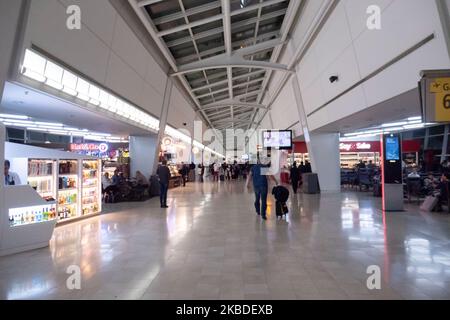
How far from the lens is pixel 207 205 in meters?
11.2

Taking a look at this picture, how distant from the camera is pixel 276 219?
8.00 metres

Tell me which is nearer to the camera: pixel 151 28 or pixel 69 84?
pixel 69 84

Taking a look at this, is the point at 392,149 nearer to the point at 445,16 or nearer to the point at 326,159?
the point at 445,16

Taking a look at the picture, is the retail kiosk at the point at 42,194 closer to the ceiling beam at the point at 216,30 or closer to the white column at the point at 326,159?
the ceiling beam at the point at 216,30

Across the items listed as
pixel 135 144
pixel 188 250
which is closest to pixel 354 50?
pixel 188 250

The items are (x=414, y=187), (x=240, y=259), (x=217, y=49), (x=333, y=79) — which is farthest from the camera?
(x=217, y=49)

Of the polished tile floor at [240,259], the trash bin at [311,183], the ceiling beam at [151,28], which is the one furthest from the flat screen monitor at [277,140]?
the polished tile floor at [240,259]

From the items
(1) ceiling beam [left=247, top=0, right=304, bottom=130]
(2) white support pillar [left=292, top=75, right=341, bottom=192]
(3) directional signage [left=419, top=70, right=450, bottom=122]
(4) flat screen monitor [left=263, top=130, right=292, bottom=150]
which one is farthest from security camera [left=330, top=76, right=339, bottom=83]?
(3) directional signage [left=419, top=70, right=450, bottom=122]

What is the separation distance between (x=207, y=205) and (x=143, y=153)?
620 centimetres

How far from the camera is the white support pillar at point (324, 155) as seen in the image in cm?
1555

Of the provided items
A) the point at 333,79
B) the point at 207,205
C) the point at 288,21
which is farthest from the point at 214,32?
the point at 207,205

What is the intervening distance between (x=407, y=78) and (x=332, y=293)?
17.7 ft
